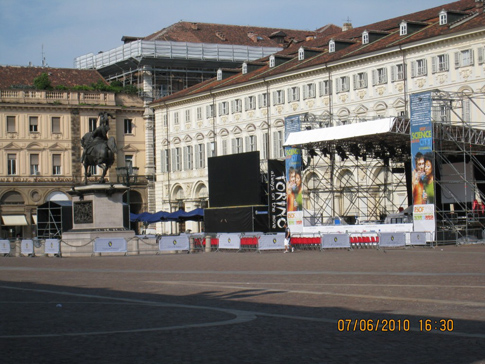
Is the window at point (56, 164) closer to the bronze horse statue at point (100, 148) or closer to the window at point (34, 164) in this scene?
the window at point (34, 164)

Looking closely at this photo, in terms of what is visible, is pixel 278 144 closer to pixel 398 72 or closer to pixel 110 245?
pixel 398 72

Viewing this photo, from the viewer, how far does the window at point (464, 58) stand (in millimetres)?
62344

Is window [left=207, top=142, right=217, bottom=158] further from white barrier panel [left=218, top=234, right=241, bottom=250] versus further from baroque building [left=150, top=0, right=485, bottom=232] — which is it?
white barrier panel [left=218, top=234, right=241, bottom=250]

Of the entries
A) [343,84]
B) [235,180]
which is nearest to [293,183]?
[235,180]

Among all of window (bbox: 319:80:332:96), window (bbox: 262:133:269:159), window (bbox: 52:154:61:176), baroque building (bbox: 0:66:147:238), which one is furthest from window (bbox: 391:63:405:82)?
window (bbox: 52:154:61:176)

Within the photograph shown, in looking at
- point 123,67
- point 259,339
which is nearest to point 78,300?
point 259,339

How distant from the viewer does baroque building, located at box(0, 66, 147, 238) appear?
3730 inches

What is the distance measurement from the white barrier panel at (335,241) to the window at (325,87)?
91.8 ft

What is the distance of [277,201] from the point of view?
199 ft

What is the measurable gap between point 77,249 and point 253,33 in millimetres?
72326

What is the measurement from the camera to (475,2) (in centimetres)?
6938

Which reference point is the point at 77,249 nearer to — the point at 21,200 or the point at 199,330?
the point at 199,330

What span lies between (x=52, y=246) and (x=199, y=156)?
41371mm

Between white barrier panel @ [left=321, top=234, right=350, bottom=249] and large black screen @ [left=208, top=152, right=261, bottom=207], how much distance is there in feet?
49.3
